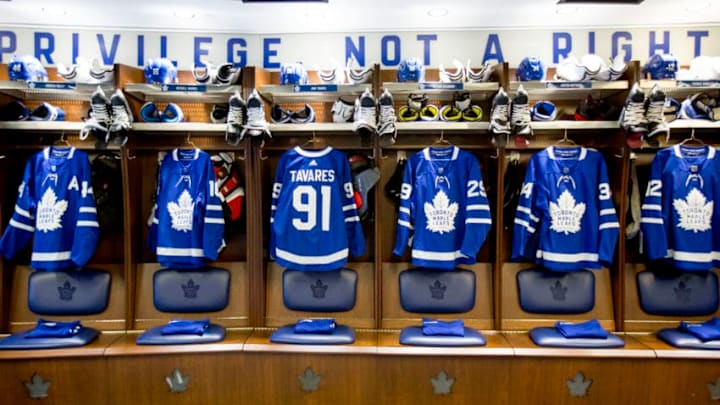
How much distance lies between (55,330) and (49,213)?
27.3 inches

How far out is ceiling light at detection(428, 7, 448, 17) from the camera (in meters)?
2.81

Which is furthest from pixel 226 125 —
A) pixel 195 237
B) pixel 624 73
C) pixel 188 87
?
pixel 624 73

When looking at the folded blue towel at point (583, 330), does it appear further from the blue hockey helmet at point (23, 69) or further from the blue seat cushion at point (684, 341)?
the blue hockey helmet at point (23, 69)

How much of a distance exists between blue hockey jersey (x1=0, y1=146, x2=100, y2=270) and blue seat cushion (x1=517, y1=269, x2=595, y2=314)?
2744mm

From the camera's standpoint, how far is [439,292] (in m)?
2.76

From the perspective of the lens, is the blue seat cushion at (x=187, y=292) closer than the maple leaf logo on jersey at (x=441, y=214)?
No

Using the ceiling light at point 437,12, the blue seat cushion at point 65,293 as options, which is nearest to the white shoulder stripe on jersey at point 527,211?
the ceiling light at point 437,12

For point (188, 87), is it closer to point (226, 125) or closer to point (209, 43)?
point (226, 125)

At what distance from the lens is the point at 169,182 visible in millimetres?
2660

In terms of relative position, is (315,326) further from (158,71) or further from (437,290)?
(158,71)

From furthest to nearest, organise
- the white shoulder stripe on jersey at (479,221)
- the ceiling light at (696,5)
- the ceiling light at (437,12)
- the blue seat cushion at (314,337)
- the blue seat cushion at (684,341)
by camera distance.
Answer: the ceiling light at (437,12), the ceiling light at (696,5), the white shoulder stripe on jersey at (479,221), the blue seat cushion at (314,337), the blue seat cushion at (684,341)

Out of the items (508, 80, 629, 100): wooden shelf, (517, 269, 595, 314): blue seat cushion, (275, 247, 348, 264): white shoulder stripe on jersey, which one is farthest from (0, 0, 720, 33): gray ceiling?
(517, 269, 595, 314): blue seat cushion

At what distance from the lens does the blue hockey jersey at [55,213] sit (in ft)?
8.53

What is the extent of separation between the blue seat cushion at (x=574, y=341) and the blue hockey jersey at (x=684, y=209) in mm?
577
